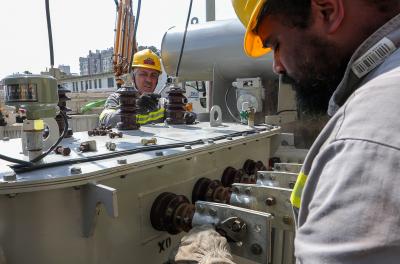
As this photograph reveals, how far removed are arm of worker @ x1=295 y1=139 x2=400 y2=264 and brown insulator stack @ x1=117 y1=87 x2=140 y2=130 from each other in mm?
1861

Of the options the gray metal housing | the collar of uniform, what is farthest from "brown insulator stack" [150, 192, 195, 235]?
the gray metal housing

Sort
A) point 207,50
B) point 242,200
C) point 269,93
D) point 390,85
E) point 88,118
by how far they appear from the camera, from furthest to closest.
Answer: point 88,118
point 207,50
point 269,93
point 242,200
point 390,85

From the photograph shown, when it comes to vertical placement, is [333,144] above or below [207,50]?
below

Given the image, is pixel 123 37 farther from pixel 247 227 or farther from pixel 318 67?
pixel 318 67

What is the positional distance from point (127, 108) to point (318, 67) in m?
1.63

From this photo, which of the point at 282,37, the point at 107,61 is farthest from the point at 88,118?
the point at 107,61

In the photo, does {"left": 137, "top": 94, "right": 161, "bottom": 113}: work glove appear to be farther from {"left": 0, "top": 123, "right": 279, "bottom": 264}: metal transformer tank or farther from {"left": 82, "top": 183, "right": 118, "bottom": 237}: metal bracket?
{"left": 82, "top": 183, "right": 118, "bottom": 237}: metal bracket

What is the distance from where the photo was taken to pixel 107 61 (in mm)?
41125

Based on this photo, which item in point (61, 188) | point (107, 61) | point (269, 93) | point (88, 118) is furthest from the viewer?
point (107, 61)

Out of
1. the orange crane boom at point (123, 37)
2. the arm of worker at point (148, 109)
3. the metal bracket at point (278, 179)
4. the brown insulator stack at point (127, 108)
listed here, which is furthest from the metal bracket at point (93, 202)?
the orange crane boom at point (123, 37)

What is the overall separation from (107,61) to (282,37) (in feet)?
140

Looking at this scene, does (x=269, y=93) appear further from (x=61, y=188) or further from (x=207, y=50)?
(x=61, y=188)

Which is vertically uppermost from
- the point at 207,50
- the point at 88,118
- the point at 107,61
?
the point at 107,61

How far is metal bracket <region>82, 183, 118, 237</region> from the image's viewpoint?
0.98m
